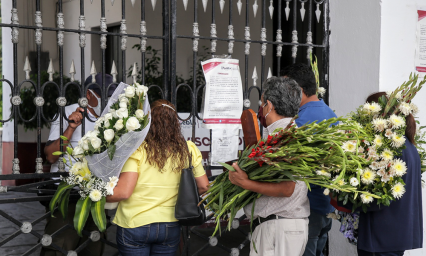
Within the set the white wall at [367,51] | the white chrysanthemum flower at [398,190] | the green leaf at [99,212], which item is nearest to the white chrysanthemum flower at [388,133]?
the white chrysanthemum flower at [398,190]

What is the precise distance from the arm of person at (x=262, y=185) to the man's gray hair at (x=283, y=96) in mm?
443

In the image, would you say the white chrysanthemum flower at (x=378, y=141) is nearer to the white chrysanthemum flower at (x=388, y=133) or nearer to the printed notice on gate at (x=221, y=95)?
the white chrysanthemum flower at (x=388, y=133)

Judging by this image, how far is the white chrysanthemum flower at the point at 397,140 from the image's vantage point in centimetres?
264

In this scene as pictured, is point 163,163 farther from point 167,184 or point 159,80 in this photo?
point 159,80

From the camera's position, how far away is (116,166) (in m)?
2.54

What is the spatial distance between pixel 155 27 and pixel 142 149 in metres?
6.05

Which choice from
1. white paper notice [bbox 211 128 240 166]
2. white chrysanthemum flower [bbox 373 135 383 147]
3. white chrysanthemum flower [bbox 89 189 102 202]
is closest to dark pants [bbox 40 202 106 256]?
white chrysanthemum flower [bbox 89 189 102 202]

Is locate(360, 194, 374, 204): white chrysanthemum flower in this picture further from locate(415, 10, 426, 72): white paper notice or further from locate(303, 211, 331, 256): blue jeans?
locate(415, 10, 426, 72): white paper notice

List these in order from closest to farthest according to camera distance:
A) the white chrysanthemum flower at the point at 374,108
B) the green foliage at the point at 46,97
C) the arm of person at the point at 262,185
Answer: the arm of person at the point at 262,185, the white chrysanthemum flower at the point at 374,108, the green foliage at the point at 46,97

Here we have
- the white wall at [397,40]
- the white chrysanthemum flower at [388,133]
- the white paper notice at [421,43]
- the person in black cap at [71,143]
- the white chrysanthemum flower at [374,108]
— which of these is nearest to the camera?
the white chrysanthemum flower at [388,133]

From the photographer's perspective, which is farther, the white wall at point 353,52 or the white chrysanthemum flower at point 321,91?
the white chrysanthemum flower at point 321,91

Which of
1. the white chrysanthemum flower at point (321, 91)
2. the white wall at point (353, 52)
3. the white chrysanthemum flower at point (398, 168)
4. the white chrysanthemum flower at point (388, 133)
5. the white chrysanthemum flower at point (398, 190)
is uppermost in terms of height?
the white wall at point (353, 52)

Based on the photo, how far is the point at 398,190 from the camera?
2.60m

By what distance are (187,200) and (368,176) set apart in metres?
1.10
